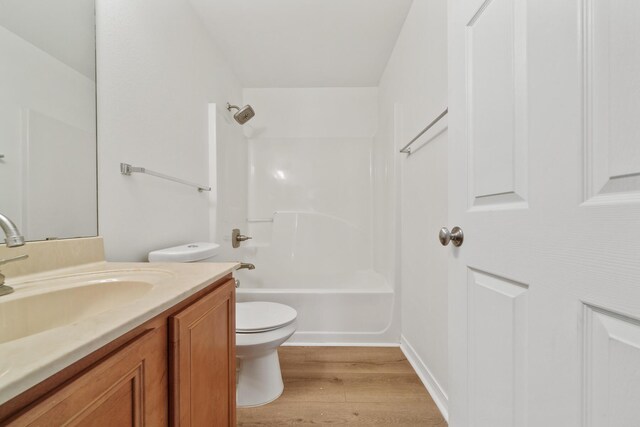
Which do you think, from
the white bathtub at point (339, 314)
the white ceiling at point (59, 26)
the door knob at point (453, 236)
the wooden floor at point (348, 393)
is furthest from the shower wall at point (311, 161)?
the door knob at point (453, 236)

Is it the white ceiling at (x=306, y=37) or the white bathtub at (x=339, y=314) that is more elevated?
the white ceiling at (x=306, y=37)

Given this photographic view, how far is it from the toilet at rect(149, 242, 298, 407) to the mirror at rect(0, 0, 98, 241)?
1.42ft

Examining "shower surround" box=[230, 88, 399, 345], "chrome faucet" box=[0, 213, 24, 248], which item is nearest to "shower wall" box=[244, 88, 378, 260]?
"shower surround" box=[230, 88, 399, 345]

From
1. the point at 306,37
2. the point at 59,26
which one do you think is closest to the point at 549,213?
the point at 59,26

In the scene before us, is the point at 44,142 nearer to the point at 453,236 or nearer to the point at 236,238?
the point at 453,236

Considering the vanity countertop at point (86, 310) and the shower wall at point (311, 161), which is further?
the shower wall at point (311, 161)

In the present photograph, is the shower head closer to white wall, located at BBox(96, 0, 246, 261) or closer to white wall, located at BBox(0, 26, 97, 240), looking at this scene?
white wall, located at BBox(96, 0, 246, 261)

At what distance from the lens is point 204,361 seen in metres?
0.66

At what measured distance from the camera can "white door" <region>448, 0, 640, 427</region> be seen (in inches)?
14.1

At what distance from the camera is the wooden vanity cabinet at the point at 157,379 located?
0.31 metres

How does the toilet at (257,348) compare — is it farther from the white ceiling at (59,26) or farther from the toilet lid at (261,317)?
the white ceiling at (59,26)

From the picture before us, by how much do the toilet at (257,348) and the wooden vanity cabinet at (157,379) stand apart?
1.22 feet

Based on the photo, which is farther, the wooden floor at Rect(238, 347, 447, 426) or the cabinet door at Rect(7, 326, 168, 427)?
the wooden floor at Rect(238, 347, 447, 426)

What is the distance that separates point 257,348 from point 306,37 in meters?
2.03
